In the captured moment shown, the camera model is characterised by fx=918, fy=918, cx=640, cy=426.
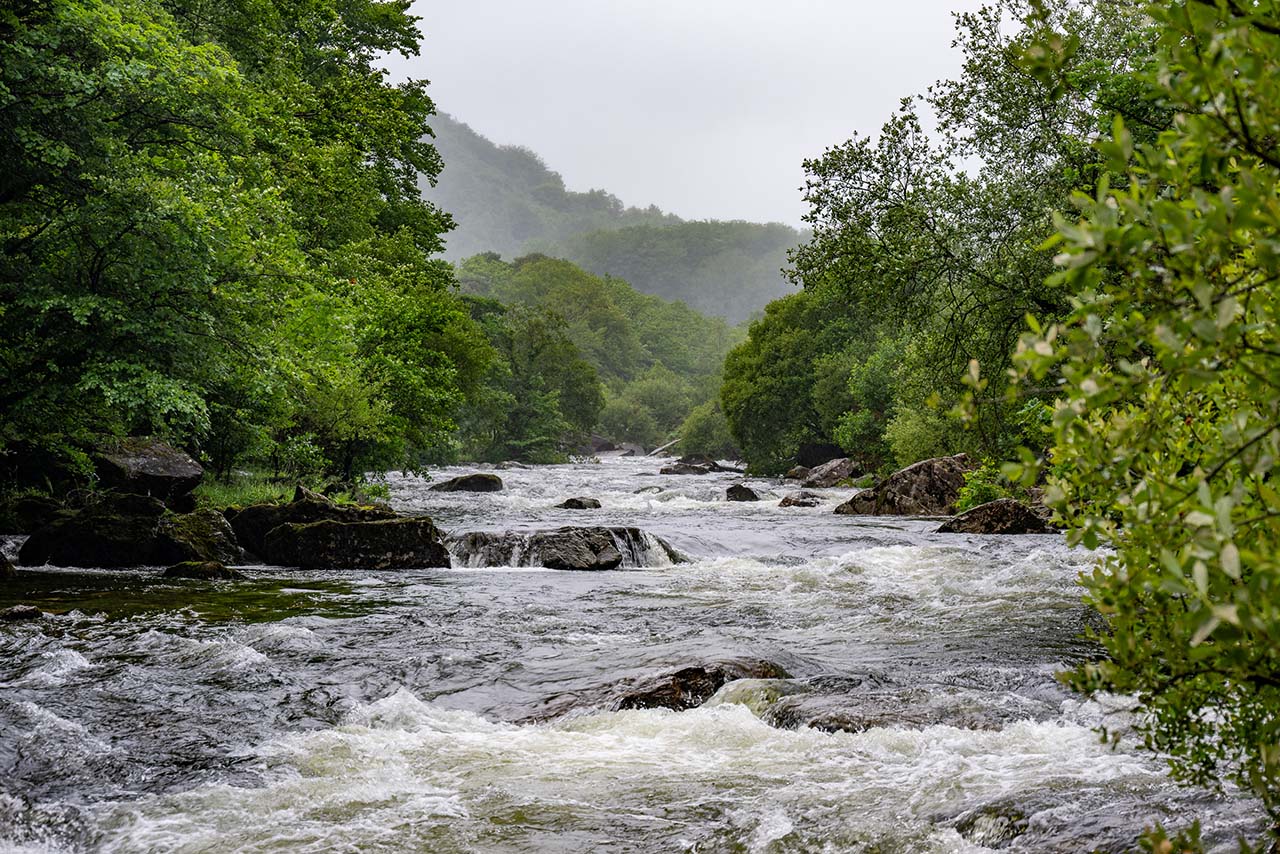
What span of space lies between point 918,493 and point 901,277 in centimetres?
1202

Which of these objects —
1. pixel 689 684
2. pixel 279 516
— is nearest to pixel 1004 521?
pixel 689 684

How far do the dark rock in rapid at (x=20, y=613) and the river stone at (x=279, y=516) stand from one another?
652cm

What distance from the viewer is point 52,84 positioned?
13062mm

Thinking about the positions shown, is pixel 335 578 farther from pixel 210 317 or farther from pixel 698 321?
pixel 698 321

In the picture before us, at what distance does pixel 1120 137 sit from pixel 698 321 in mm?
150320

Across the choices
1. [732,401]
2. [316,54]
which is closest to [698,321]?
[732,401]

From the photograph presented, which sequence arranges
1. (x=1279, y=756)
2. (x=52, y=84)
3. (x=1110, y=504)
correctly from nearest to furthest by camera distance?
(x=1279, y=756) < (x=1110, y=504) < (x=52, y=84)

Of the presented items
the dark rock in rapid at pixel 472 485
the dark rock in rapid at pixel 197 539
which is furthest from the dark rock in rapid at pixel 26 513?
the dark rock in rapid at pixel 472 485

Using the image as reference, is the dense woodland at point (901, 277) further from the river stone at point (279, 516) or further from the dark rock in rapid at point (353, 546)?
the dark rock in rapid at point (353, 546)

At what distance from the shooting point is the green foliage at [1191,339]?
200 cm

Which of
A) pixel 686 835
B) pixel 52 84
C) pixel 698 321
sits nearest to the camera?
pixel 686 835

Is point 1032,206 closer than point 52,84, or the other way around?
point 52,84

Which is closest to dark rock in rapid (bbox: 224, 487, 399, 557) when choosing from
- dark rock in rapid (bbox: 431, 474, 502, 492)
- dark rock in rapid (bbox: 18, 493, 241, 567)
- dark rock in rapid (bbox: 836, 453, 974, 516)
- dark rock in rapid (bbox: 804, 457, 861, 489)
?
dark rock in rapid (bbox: 18, 493, 241, 567)

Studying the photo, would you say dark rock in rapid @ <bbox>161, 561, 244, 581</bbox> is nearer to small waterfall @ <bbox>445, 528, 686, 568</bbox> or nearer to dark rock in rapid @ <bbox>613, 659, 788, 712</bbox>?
small waterfall @ <bbox>445, 528, 686, 568</bbox>
